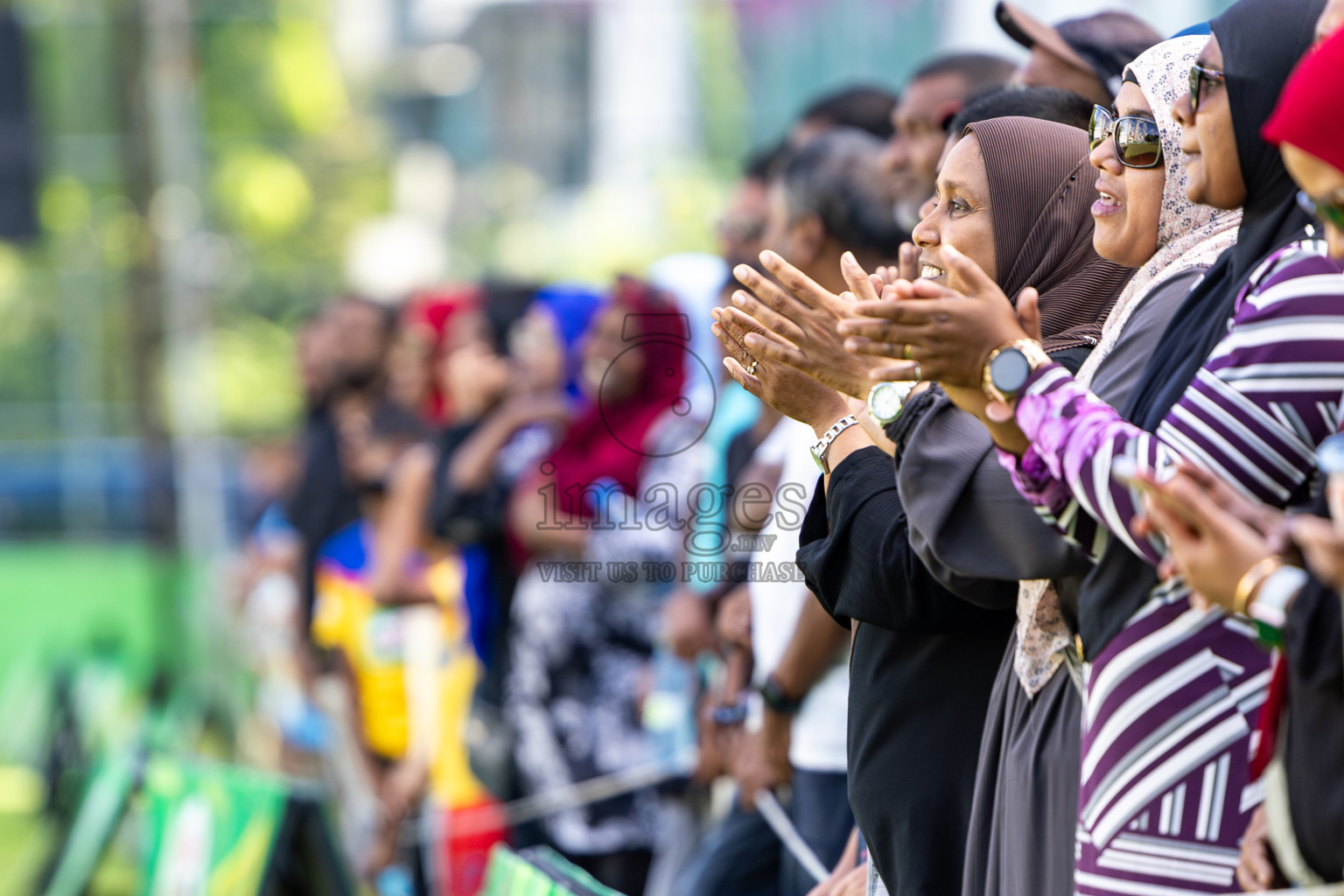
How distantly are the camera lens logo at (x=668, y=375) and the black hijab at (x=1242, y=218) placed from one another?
2775 mm

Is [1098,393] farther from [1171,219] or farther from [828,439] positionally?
[828,439]

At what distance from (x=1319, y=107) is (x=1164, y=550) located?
18.5 inches

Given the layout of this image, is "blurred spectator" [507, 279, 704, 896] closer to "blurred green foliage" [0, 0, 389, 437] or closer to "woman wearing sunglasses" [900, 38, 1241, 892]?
"woman wearing sunglasses" [900, 38, 1241, 892]

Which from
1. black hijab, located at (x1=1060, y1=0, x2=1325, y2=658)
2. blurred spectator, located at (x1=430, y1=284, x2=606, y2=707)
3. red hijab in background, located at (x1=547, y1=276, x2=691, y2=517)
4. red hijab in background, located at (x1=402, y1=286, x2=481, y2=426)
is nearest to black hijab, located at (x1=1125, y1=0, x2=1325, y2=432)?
black hijab, located at (x1=1060, y1=0, x2=1325, y2=658)

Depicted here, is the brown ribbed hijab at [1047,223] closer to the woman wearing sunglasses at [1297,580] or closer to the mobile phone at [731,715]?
the woman wearing sunglasses at [1297,580]

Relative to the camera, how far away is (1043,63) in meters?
3.19

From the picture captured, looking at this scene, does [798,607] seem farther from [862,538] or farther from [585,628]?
[585,628]

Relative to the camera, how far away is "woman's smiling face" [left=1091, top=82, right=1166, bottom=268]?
2125 mm

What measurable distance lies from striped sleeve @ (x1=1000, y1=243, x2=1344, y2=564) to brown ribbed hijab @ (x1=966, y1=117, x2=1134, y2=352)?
61 cm

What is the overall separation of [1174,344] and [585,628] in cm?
324

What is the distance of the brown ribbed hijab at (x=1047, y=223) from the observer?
7.65 ft

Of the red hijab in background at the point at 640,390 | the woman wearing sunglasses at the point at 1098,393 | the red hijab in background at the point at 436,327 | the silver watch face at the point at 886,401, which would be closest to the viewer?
the woman wearing sunglasses at the point at 1098,393

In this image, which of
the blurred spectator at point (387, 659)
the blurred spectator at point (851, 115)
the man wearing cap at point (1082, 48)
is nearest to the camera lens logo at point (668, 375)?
the blurred spectator at point (851, 115)

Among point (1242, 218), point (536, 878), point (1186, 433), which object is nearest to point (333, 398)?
point (536, 878)
